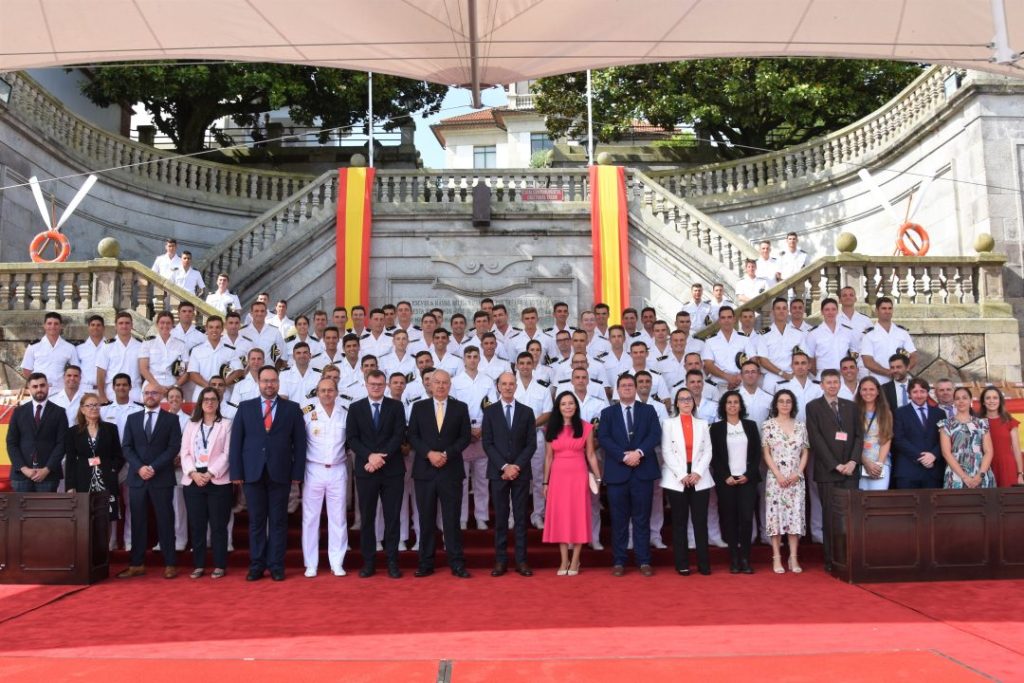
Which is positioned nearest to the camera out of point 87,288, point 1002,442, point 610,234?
point 1002,442

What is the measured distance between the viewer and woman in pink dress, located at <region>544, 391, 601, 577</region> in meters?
7.40

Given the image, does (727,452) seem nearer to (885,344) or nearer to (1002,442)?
(1002,442)

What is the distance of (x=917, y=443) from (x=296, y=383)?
584 cm

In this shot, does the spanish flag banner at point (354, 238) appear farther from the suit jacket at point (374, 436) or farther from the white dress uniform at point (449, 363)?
the suit jacket at point (374, 436)

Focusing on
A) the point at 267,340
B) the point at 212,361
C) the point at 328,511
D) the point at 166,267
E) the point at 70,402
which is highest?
the point at 166,267

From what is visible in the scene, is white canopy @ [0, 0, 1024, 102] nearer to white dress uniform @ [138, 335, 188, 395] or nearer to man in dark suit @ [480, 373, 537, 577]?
man in dark suit @ [480, 373, 537, 577]

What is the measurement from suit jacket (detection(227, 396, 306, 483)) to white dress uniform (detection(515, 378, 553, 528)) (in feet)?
6.97

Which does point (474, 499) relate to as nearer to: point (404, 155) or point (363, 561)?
point (363, 561)

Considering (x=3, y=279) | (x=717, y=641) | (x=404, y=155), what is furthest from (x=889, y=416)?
(x=404, y=155)

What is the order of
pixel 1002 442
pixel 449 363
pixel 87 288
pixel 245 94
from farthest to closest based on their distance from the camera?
pixel 245 94
pixel 87 288
pixel 449 363
pixel 1002 442

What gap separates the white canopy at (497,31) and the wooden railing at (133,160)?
11.6m

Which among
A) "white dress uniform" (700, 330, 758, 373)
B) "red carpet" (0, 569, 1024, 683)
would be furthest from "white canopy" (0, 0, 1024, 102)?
"white dress uniform" (700, 330, 758, 373)

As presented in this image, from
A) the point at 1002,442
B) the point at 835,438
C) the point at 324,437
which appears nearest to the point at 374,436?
the point at 324,437

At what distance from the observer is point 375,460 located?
24.4 feet
